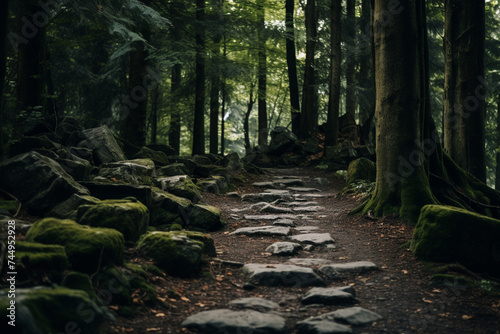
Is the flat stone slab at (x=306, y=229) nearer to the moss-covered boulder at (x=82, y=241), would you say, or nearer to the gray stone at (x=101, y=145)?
the moss-covered boulder at (x=82, y=241)

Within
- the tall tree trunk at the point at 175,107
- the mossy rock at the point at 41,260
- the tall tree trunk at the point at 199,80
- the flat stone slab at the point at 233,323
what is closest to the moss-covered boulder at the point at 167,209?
the mossy rock at the point at 41,260

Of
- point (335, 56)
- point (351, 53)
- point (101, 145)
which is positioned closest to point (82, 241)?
point (101, 145)

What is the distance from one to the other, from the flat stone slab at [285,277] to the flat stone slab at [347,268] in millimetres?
249

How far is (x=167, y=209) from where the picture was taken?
283 inches

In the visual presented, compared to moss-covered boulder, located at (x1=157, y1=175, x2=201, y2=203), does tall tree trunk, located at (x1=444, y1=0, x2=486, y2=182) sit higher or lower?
higher

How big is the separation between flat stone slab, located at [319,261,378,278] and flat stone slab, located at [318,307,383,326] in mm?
1120

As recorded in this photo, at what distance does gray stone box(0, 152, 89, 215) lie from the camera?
18.2 ft

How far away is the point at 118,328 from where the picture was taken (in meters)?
3.23

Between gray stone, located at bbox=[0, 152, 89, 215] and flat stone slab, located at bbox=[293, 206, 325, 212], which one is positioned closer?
gray stone, located at bbox=[0, 152, 89, 215]

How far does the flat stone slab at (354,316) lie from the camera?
11.9 ft

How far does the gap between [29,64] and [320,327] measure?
866cm

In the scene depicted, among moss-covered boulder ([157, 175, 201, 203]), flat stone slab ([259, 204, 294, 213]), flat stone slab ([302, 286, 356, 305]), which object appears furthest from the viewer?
flat stone slab ([259, 204, 294, 213])

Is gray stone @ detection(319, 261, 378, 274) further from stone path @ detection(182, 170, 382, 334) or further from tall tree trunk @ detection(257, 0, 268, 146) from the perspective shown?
tall tree trunk @ detection(257, 0, 268, 146)

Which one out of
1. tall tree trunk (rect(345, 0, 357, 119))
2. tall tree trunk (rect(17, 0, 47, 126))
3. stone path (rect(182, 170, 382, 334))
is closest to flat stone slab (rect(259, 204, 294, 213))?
stone path (rect(182, 170, 382, 334))
